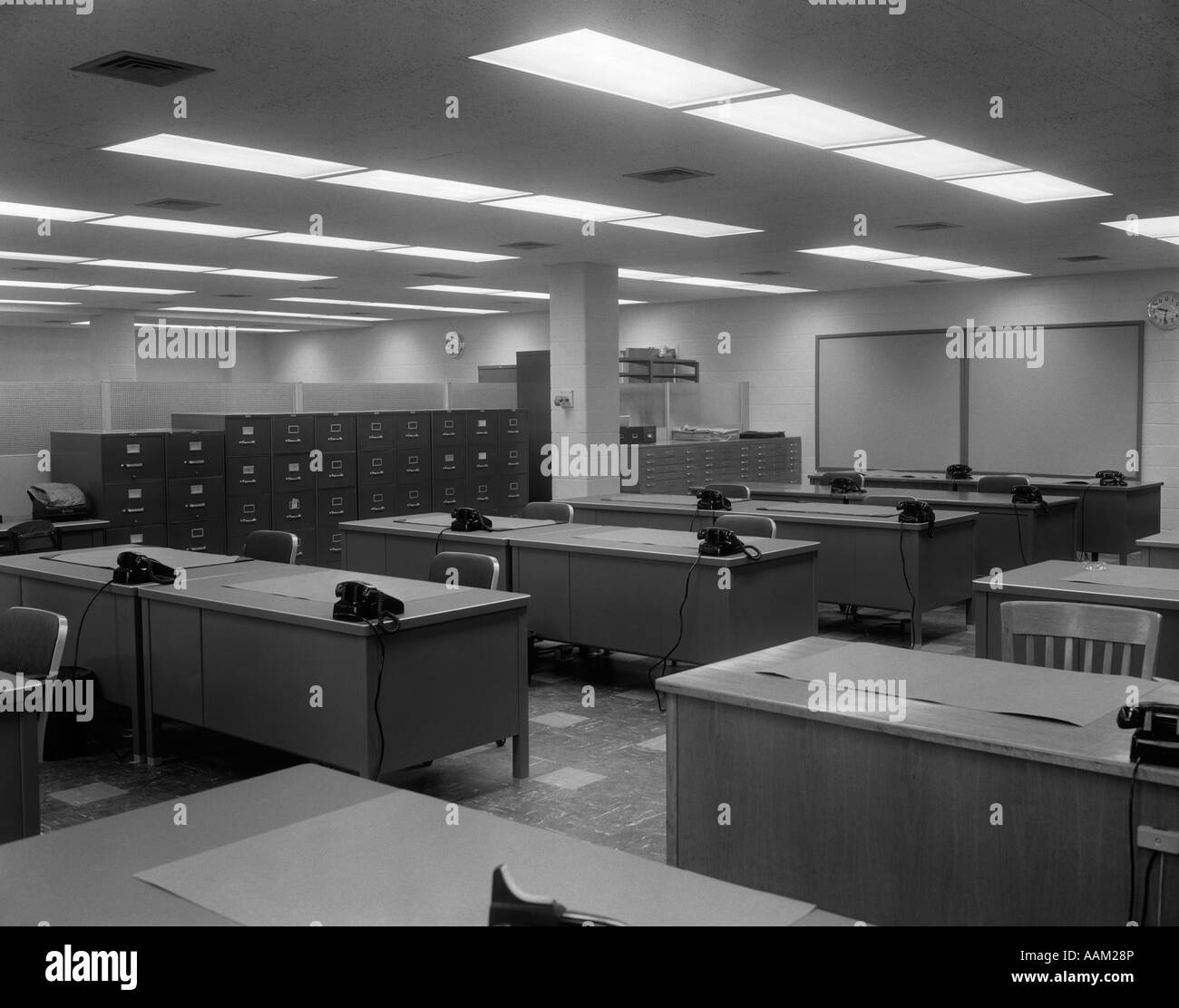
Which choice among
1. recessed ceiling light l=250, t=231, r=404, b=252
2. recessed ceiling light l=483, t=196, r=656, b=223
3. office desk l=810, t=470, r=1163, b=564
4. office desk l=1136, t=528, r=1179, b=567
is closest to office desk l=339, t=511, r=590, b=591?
recessed ceiling light l=483, t=196, r=656, b=223

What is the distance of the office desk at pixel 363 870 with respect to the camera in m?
1.56

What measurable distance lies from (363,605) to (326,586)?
2.64 feet

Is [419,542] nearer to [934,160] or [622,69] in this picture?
[622,69]

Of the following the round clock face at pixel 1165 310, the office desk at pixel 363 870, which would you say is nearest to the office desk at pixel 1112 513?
the round clock face at pixel 1165 310

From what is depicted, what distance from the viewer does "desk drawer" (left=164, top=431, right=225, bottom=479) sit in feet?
27.6

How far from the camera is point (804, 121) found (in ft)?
18.1

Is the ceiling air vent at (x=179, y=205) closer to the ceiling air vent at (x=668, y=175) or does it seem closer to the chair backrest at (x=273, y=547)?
the chair backrest at (x=273, y=547)

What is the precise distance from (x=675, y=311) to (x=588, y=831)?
11.5 m

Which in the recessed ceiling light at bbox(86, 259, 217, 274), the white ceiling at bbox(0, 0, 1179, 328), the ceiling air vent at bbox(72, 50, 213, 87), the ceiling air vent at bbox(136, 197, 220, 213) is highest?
the recessed ceiling light at bbox(86, 259, 217, 274)

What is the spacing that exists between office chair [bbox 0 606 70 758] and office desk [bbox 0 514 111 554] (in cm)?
389

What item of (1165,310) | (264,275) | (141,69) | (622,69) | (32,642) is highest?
(264,275)

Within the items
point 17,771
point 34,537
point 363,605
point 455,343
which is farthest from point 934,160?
point 455,343

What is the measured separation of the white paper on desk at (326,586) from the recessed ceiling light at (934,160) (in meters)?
3.24

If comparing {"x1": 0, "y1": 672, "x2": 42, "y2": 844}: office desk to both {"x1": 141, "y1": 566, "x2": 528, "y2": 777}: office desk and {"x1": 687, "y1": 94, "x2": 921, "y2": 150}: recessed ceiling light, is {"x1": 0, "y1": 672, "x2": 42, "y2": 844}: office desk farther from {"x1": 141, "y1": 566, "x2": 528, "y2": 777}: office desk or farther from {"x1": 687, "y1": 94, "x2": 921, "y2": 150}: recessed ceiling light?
{"x1": 687, "y1": 94, "x2": 921, "y2": 150}: recessed ceiling light
